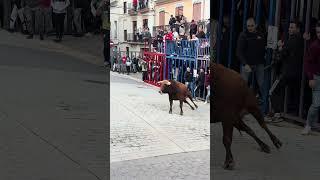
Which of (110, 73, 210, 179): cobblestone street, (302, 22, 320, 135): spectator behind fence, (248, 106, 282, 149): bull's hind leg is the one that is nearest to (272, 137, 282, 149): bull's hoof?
(248, 106, 282, 149): bull's hind leg

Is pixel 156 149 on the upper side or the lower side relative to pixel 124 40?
lower

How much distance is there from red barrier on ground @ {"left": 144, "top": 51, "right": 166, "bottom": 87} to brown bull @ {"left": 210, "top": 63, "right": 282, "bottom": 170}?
4.3 inches

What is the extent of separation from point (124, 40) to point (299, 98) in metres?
0.76

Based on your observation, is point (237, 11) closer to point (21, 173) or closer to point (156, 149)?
point (156, 149)

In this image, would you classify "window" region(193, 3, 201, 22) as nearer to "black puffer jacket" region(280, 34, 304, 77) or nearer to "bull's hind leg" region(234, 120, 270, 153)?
"black puffer jacket" region(280, 34, 304, 77)

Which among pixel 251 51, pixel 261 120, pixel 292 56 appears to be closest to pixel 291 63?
pixel 292 56

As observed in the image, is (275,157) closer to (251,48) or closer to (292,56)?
(292,56)

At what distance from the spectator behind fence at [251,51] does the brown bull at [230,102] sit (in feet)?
0.11

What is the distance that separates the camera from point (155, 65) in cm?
109

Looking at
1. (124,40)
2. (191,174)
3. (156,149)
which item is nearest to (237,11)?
(124,40)

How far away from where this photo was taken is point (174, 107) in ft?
3.82

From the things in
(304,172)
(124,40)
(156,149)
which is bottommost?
(304,172)

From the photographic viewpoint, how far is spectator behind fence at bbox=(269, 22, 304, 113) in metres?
1.30

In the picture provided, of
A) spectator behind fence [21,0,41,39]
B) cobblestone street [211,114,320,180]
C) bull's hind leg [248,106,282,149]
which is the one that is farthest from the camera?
cobblestone street [211,114,320,180]
